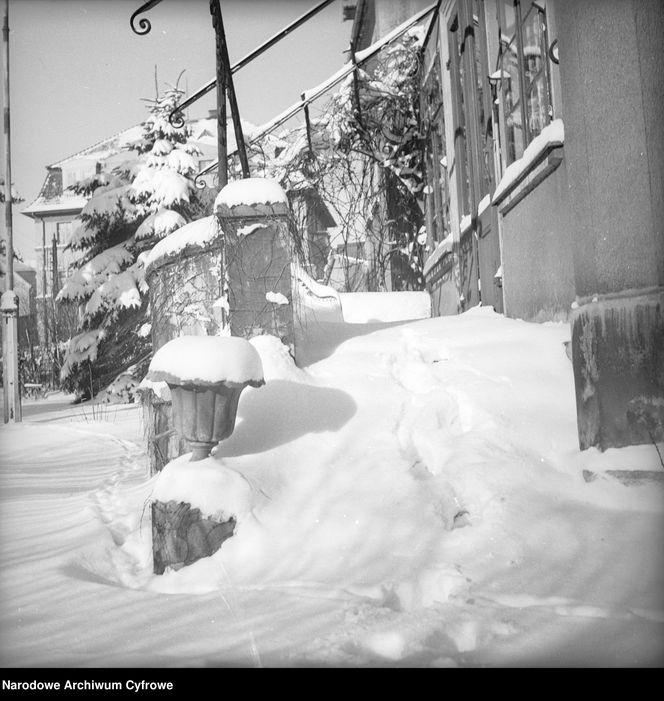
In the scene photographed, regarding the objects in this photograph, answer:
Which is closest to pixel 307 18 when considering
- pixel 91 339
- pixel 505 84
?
pixel 505 84

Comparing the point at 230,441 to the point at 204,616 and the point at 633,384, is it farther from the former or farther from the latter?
the point at 633,384

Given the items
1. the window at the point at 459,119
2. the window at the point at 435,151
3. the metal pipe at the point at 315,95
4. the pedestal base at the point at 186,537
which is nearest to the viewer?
the pedestal base at the point at 186,537

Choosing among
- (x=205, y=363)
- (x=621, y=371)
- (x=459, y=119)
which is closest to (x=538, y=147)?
(x=621, y=371)

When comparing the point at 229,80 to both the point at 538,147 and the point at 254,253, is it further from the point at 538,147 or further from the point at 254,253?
the point at 538,147

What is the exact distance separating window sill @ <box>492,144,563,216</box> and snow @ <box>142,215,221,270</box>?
2069mm

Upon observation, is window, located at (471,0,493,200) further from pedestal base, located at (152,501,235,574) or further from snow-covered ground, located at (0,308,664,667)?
pedestal base, located at (152,501,235,574)

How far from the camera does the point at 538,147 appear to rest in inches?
150

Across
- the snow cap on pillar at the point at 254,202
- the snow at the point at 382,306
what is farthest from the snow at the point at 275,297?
the snow at the point at 382,306

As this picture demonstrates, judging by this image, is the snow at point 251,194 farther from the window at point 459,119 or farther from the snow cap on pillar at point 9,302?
the snow cap on pillar at point 9,302

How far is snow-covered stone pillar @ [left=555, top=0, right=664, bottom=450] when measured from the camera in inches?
92.0

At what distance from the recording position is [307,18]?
4.38 m

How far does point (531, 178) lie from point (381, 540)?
2.75 metres

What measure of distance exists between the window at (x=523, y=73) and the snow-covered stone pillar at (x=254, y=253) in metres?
2.02

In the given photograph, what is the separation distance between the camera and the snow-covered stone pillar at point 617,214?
2.34 m
